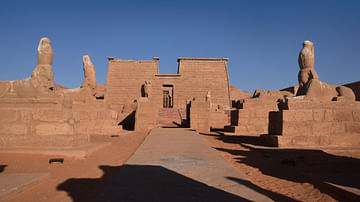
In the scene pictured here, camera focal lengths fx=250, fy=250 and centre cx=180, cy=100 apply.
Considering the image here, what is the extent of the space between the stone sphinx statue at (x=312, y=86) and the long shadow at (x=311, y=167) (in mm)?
2864

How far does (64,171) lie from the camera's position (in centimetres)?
395

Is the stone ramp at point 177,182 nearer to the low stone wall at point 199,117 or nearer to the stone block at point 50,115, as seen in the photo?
the stone block at point 50,115

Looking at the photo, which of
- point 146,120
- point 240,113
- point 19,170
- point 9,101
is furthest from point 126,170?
point 146,120

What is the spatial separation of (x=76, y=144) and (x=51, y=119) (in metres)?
0.78

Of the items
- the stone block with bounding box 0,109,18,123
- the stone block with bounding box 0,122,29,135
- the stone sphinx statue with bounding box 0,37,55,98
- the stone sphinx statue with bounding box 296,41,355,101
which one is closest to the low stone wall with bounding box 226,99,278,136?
the stone sphinx statue with bounding box 296,41,355,101

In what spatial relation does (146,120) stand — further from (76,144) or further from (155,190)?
(155,190)

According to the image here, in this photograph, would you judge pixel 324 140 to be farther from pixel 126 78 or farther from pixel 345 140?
pixel 126 78

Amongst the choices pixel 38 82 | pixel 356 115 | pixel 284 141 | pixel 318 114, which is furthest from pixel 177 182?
pixel 38 82

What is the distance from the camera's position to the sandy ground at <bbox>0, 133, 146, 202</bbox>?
2.84 meters

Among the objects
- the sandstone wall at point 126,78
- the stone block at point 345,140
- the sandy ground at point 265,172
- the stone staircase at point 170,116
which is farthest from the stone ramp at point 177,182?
the sandstone wall at point 126,78

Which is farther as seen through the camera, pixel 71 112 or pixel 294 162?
pixel 71 112

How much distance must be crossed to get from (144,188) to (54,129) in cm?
387

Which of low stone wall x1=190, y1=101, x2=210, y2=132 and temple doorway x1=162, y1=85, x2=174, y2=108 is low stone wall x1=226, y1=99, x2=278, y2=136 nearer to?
low stone wall x1=190, y1=101, x2=210, y2=132

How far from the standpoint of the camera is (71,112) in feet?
19.0
